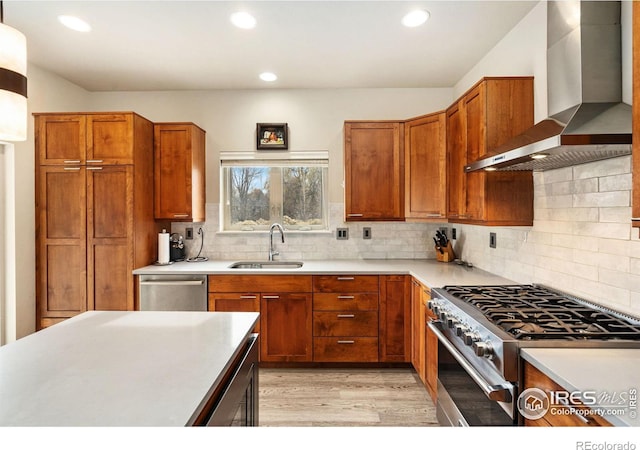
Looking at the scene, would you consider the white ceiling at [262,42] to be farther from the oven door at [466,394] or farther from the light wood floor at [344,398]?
the light wood floor at [344,398]

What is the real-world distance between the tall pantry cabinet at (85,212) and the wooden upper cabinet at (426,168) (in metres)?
2.54

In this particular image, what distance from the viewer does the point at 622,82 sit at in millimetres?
1645

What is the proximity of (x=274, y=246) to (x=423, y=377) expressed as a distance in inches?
76.8

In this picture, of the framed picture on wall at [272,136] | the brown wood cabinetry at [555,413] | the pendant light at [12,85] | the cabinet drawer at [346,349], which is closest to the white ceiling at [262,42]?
the framed picture on wall at [272,136]

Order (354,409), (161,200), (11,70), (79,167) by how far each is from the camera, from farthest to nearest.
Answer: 1. (161,200)
2. (79,167)
3. (354,409)
4. (11,70)

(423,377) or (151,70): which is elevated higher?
(151,70)

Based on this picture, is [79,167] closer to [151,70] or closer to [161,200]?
[161,200]

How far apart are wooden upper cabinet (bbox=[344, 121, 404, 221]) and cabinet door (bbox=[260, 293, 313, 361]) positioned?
108cm

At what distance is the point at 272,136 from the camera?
377cm

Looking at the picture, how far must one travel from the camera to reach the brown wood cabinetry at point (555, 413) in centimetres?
100

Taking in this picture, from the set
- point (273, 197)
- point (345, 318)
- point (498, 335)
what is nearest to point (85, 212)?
point (273, 197)

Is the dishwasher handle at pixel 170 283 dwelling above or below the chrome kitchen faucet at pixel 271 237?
below
